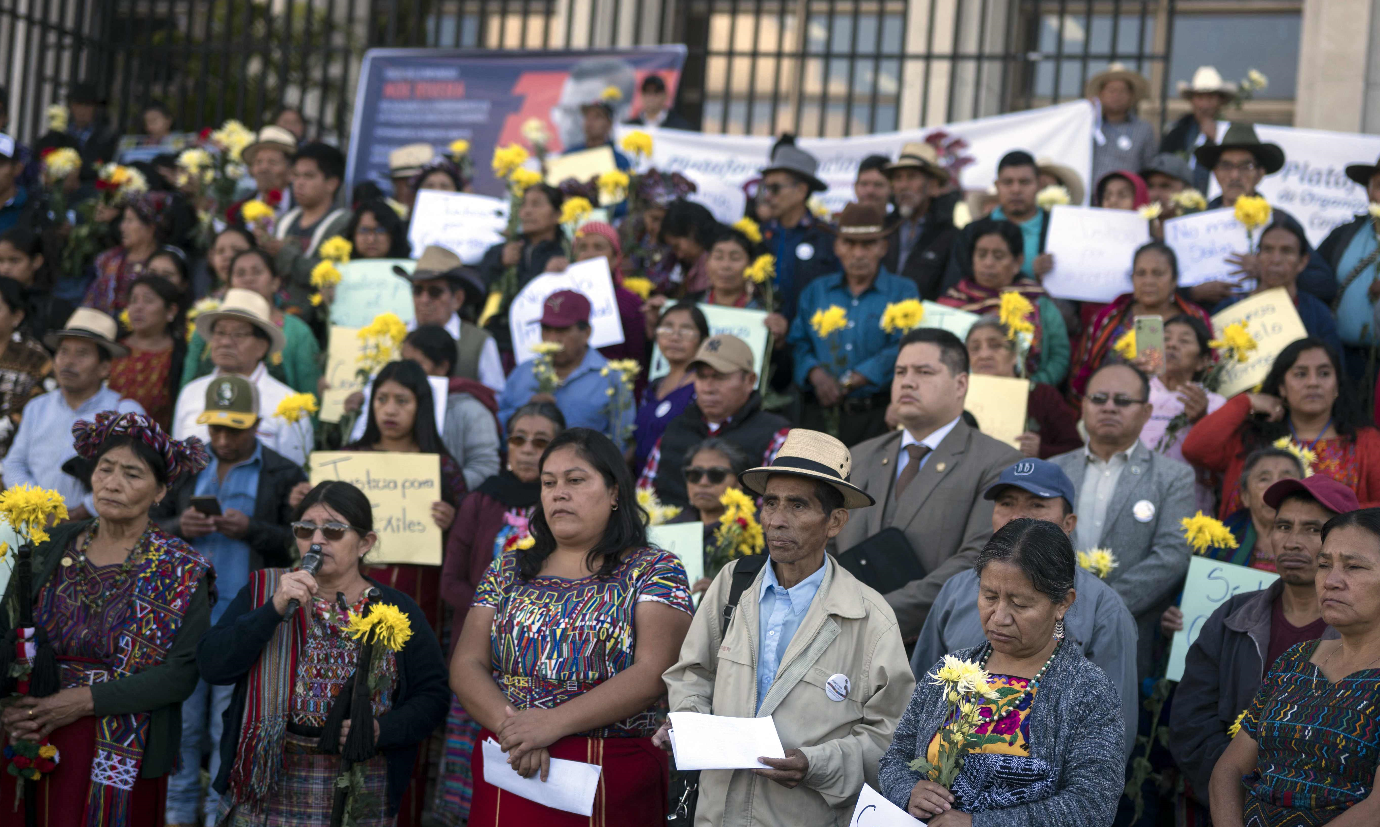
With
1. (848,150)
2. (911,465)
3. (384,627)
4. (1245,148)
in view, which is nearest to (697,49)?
(848,150)

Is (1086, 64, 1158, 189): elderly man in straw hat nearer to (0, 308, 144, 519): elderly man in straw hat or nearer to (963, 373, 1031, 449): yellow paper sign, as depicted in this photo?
(963, 373, 1031, 449): yellow paper sign

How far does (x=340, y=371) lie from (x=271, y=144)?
4344mm

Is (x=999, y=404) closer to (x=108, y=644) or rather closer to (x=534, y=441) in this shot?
(x=534, y=441)

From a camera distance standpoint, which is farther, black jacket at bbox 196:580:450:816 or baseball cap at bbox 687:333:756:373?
baseball cap at bbox 687:333:756:373

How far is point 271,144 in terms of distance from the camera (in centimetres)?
1212

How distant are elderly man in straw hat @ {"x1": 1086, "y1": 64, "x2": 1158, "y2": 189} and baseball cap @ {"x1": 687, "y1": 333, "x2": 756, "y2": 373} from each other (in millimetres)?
5049

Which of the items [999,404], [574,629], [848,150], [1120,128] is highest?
[1120,128]

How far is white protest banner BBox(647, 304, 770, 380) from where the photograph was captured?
28.5 ft

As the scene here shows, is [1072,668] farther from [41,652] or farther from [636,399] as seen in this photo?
[636,399]

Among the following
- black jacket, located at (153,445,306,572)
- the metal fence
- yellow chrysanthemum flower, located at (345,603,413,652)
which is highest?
the metal fence

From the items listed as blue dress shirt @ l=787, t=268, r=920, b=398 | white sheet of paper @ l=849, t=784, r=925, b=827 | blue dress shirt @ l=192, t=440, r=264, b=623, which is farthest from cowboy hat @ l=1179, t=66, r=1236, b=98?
white sheet of paper @ l=849, t=784, r=925, b=827

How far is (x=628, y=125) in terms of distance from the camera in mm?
12680

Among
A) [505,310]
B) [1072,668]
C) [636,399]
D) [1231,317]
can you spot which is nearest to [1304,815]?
[1072,668]

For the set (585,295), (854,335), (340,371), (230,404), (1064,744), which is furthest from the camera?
(585,295)
